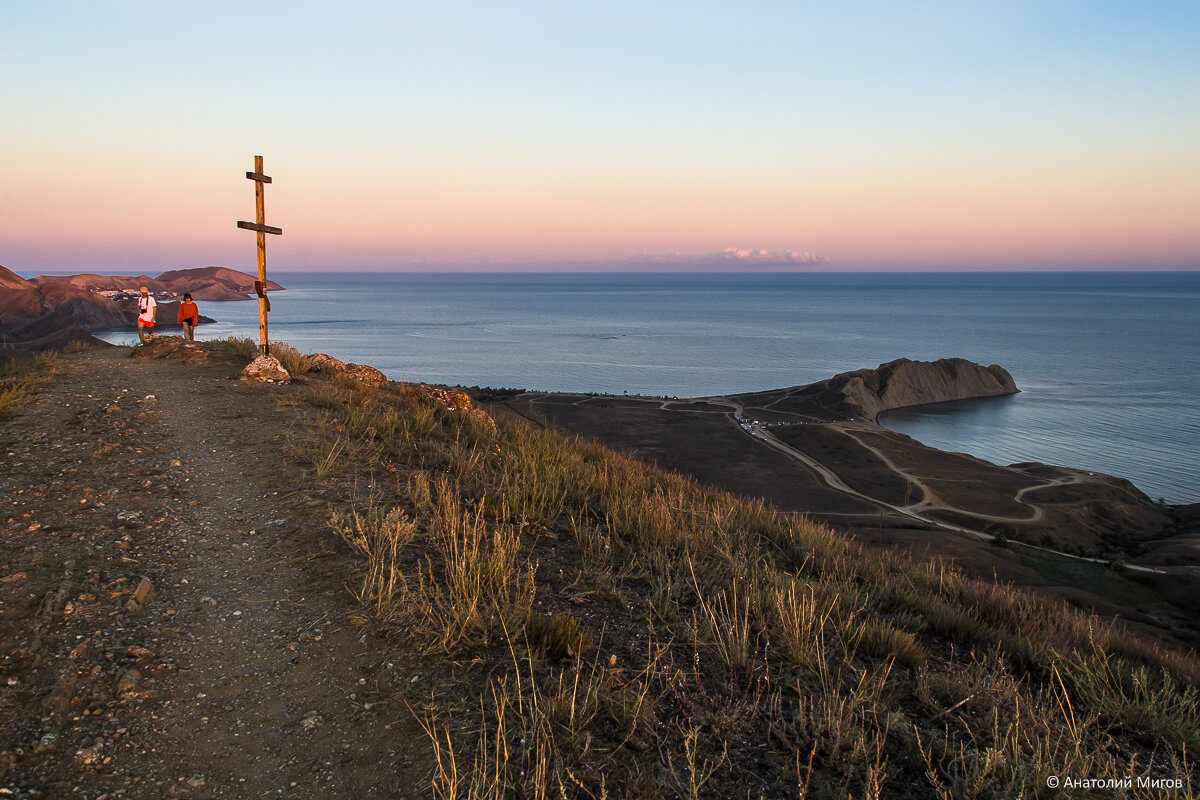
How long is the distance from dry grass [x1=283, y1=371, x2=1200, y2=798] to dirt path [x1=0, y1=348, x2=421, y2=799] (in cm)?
39

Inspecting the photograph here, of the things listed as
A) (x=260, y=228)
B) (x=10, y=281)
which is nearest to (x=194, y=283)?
(x=10, y=281)

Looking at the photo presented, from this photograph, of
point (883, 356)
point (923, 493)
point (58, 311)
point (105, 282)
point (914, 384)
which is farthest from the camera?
point (105, 282)

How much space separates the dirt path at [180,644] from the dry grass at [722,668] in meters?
0.39

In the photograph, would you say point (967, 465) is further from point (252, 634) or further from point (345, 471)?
point (252, 634)

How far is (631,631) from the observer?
439 centimetres

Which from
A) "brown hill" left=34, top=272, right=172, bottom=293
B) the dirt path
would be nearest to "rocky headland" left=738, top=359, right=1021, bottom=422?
the dirt path

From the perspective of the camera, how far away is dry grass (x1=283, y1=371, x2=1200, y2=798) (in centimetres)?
307

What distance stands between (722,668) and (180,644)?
3.25 metres

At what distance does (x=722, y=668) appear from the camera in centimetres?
397

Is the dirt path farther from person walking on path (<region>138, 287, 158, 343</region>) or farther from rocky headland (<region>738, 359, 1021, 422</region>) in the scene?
rocky headland (<region>738, 359, 1021, 422</region>)

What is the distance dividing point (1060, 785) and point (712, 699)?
1.68 meters

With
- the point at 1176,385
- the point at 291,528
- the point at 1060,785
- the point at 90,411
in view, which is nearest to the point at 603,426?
the point at 90,411

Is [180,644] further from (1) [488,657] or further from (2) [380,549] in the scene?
(1) [488,657]

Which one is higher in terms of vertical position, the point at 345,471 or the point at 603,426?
the point at 345,471
